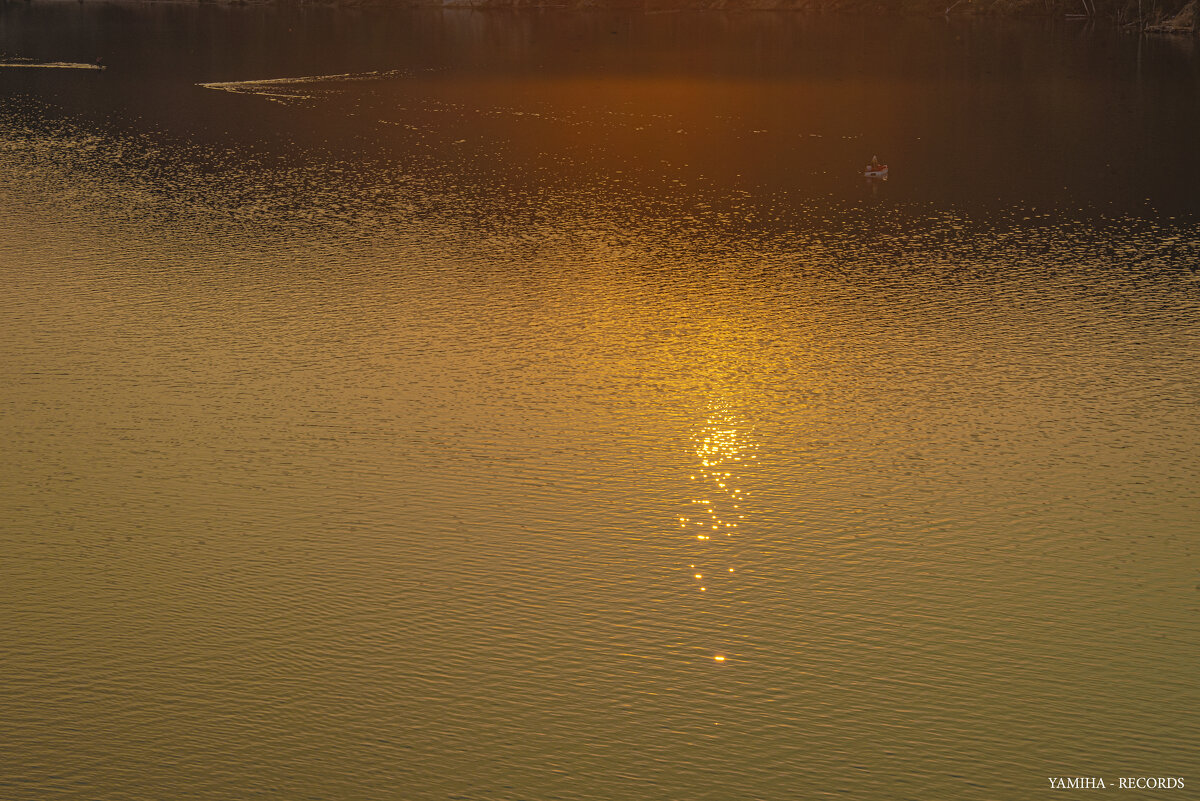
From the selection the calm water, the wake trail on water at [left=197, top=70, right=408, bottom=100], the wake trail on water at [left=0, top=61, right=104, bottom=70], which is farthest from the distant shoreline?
the wake trail on water at [left=0, top=61, right=104, bottom=70]

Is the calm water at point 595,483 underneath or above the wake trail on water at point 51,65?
underneath

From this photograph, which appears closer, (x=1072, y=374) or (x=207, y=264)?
(x=1072, y=374)

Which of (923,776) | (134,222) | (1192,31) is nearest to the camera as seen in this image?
(923,776)

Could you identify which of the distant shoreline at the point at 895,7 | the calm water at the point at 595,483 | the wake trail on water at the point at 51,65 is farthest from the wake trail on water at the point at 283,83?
the distant shoreline at the point at 895,7

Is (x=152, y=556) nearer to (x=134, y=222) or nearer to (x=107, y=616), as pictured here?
(x=107, y=616)

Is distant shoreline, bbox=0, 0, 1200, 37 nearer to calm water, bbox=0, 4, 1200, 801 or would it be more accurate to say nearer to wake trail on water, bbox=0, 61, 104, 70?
calm water, bbox=0, 4, 1200, 801

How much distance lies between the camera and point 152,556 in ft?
41.0

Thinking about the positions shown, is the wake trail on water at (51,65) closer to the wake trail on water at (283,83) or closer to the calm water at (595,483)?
the wake trail on water at (283,83)

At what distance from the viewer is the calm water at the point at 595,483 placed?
389 inches

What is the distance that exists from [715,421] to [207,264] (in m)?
10.7

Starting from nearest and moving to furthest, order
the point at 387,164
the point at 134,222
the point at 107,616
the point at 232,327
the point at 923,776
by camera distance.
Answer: the point at 923,776 < the point at 107,616 < the point at 232,327 < the point at 134,222 < the point at 387,164

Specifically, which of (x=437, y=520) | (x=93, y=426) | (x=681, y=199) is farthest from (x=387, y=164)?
(x=437, y=520)

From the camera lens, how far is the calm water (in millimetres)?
9875

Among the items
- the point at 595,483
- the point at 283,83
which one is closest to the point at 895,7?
the point at 283,83
